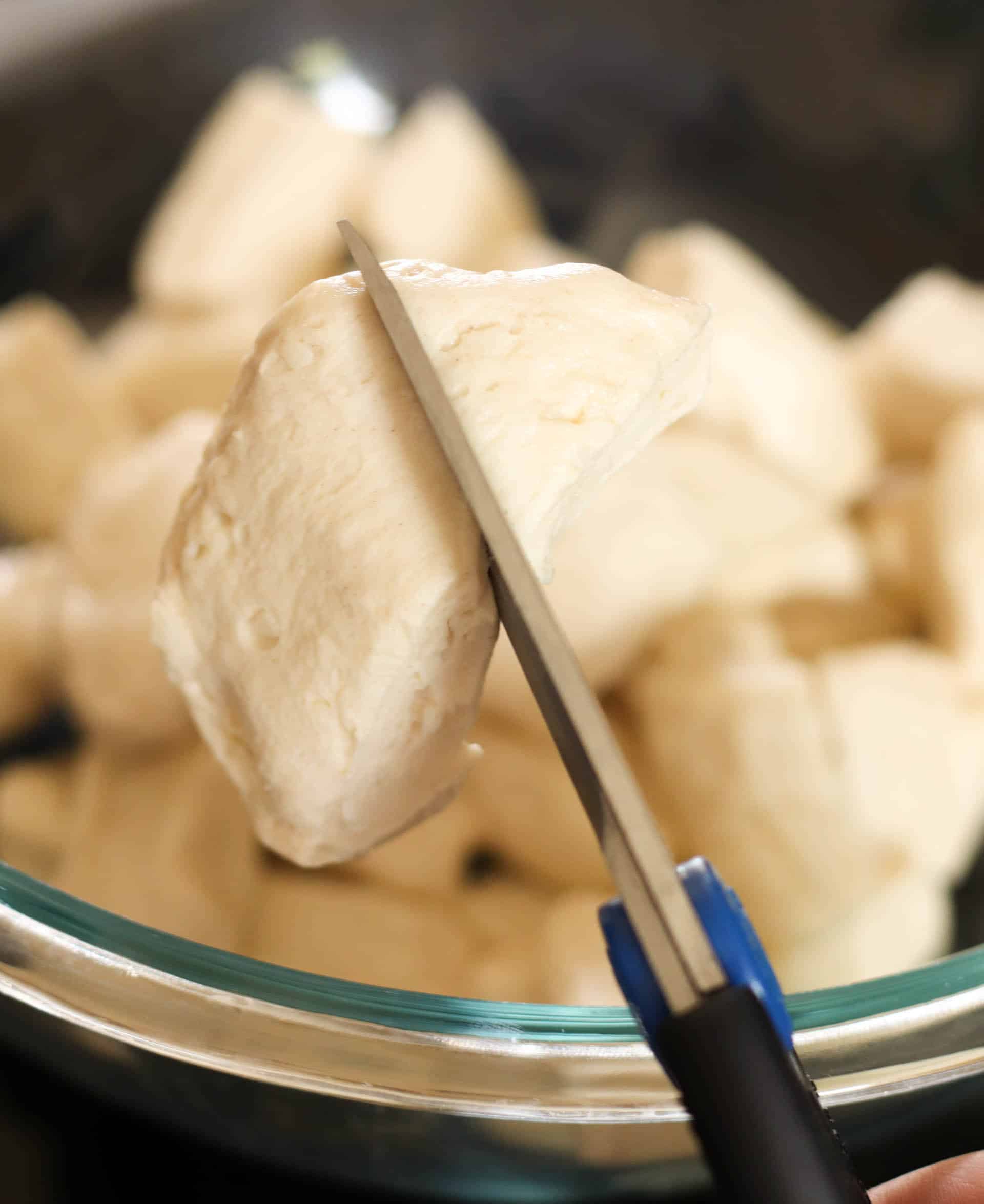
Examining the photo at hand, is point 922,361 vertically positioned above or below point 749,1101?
below

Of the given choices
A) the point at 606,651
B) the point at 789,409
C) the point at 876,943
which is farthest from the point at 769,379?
the point at 876,943

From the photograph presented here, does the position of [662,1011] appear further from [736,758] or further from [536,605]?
[736,758]

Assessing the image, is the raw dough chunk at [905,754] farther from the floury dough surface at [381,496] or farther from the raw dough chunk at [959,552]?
the floury dough surface at [381,496]

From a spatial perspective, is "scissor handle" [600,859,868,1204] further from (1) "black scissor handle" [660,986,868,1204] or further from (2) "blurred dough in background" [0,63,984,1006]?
(2) "blurred dough in background" [0,63,984,1006]

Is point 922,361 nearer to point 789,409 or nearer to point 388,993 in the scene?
point 789,409

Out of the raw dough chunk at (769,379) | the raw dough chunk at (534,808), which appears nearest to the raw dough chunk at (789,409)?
the raw dough chunk at (769,379)

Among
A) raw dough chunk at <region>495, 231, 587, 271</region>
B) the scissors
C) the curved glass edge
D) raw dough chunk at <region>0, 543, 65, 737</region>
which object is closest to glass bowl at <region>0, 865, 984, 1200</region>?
the curved glass edge
